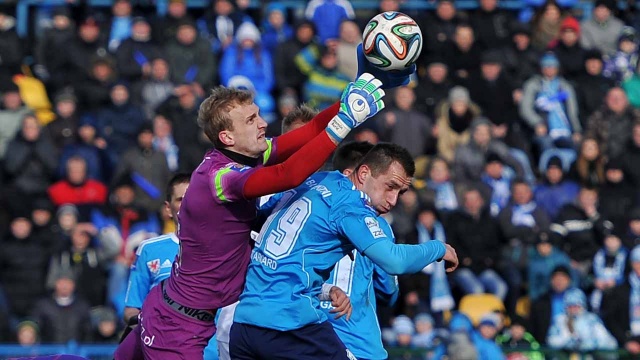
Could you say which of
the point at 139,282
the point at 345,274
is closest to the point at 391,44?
the point at 345,274

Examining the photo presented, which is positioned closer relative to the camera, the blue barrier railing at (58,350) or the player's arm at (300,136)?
the player's arm at (300,136)

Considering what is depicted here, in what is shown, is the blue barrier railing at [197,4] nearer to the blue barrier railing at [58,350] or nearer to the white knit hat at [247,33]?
the white knit hat at [247,33]

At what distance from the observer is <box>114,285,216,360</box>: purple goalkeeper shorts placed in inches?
299

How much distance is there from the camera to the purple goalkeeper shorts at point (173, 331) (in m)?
7.59

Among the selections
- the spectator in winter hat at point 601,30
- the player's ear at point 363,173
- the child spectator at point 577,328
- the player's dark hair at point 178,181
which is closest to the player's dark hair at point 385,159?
the player's ear at point 363,173

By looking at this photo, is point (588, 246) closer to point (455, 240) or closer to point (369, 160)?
point (455, 240)

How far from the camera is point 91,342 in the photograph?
13.9m

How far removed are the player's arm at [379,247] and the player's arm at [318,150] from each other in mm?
349

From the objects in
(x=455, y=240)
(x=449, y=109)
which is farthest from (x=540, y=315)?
(x=449, y=109)

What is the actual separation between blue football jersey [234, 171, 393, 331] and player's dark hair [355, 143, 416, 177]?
9.8 inches

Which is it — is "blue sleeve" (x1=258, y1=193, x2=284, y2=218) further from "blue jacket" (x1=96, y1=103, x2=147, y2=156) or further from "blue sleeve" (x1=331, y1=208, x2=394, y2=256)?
"blue jacket" (x1=96, y1=103, x2=147, y2=156)

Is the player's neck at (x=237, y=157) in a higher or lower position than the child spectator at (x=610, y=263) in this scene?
higher

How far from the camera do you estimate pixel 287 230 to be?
7.25 m

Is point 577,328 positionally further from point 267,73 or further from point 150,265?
point 150,265
